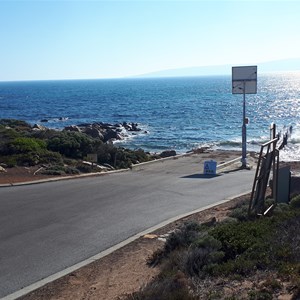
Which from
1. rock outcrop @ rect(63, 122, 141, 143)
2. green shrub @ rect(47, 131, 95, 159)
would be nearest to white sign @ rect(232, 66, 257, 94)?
green shrub @ rect(47, 131, 95, 159)

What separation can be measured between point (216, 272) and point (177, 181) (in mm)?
12094

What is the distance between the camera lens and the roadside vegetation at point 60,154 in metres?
22.3

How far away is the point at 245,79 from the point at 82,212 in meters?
15.6

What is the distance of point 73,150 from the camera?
88.3 ft

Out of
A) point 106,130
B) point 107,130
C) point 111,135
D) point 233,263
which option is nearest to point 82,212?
point 233,263

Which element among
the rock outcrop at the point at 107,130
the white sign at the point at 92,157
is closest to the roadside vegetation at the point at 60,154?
the white sign at the point at 92,157

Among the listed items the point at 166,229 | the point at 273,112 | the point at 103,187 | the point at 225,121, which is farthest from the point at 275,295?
the point at 273,112

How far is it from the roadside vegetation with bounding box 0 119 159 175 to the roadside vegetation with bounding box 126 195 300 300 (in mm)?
12463

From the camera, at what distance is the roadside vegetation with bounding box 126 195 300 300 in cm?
652

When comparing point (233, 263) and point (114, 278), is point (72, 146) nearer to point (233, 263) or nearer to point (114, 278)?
point (114, 278)

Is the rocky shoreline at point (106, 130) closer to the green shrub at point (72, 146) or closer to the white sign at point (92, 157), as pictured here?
the green shrub at point (72, 146)

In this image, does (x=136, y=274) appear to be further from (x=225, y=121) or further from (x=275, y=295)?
(x=225, y=121)

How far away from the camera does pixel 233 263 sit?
7.64 m

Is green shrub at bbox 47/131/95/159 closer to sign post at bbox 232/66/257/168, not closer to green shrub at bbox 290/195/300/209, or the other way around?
sign post at bbox 232/66/257/168
